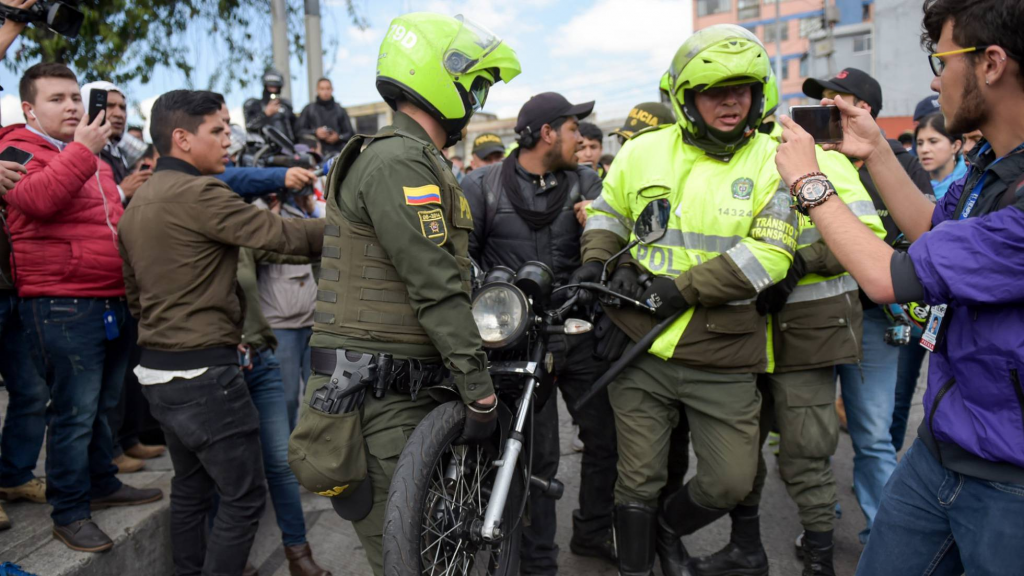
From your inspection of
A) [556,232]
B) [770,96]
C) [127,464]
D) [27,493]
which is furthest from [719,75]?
[127,464]

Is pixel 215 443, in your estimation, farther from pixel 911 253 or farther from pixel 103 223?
pixel 911 253

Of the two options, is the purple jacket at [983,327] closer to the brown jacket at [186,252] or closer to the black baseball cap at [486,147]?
the brown jacket at [186,252]

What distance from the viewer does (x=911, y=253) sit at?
1637mm

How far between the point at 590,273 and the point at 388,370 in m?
1.14

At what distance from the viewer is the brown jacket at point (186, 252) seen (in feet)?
8.85

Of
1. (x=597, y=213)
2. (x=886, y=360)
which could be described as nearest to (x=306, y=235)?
(x=597, y=213)

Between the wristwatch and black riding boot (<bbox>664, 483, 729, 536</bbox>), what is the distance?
4.85 feet

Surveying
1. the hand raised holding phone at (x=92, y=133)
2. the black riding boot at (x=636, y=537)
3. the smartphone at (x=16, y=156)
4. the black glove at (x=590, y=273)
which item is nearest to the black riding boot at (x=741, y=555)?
the black riding boot at (x=636, y=537)

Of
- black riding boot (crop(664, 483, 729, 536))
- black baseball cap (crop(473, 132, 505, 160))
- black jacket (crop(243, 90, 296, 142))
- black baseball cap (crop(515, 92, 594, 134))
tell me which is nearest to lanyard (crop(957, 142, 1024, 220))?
black riding boot (crop(664, 483, 729, 536))

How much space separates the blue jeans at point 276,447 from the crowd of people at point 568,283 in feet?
0.05

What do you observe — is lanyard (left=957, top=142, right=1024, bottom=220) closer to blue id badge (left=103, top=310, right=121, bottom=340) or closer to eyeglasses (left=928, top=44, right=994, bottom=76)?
eyeglasses (left=928, top=44, right=994, bottom=76)

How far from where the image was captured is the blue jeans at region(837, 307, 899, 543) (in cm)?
336

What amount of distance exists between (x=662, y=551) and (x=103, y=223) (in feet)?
9.01

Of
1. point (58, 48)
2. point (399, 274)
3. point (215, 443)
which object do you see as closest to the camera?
point (399, 274)
